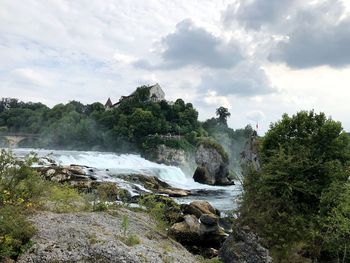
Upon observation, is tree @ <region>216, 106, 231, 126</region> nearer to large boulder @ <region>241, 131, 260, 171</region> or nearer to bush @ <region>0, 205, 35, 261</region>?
large boulder @ <region>241, 131, 260, 171</region>

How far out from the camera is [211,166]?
219 feet

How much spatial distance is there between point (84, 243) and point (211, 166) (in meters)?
57.3

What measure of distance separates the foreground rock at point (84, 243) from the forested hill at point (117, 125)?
75019 millimetres

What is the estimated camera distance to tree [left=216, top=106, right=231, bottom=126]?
13625 cm

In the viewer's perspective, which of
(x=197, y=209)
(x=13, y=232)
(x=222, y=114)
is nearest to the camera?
(x=13, y=232)

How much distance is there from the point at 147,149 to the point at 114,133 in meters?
12.6

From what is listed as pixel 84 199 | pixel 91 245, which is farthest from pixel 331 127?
pixel 91 245

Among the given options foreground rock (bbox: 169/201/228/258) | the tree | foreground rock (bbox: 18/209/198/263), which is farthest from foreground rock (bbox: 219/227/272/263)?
the tree

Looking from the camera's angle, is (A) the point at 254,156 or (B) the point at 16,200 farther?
(A) the point at 254,156

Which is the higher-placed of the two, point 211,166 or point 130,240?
point 211,166

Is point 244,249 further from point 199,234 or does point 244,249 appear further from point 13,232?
point 13,232

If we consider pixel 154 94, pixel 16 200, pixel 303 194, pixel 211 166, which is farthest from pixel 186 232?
pixel 154 94

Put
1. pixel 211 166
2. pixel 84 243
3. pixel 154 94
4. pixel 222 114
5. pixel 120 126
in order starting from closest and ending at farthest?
pixel 84 243
pixel 211 166
pixel 120 126
pixel 154 94
pixel 222 114

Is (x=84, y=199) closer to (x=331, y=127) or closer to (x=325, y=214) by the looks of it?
(x=325, y=214)
